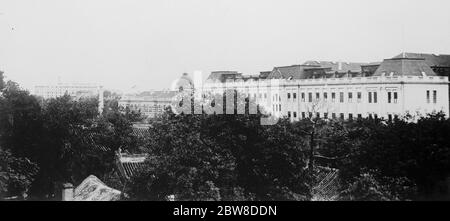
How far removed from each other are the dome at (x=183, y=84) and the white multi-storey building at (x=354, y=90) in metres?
1.05

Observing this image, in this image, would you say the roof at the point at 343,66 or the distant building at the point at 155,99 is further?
the roof at the point at 343,66

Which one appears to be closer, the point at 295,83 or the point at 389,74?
the point at 295,83

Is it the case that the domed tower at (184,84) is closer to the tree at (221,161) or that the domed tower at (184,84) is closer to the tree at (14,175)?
the tree at (221,161)

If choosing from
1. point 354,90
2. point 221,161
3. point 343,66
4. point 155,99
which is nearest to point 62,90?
point 155,99

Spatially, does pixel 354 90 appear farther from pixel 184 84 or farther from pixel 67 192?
pixel 67 192

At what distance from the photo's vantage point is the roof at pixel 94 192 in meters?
7.57

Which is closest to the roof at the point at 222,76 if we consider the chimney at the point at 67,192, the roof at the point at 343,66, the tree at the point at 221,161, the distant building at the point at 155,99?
the tree at the point at 221,161

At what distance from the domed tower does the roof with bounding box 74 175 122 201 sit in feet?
6.08

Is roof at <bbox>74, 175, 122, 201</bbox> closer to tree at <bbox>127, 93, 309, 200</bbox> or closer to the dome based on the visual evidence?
tree at <bbox>127, 93, 309, 200</bbox>

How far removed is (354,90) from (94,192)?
1123 cm
